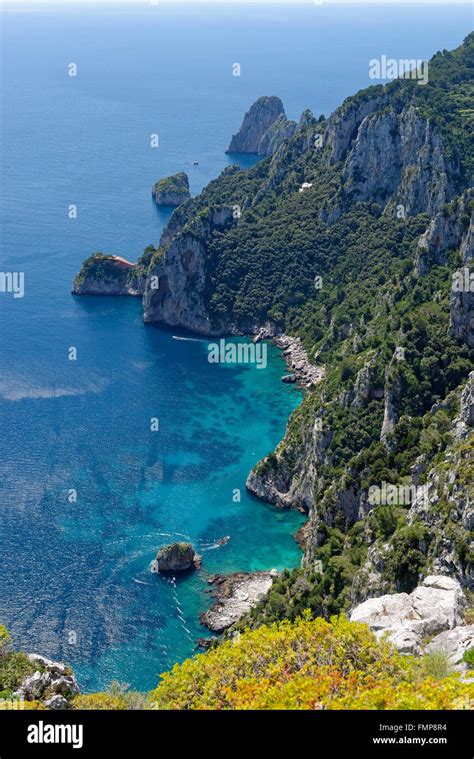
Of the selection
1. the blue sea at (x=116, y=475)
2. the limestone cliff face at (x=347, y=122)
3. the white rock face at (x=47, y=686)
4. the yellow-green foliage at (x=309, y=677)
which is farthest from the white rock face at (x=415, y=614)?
the limestone cliff face at (x=347, y=122)

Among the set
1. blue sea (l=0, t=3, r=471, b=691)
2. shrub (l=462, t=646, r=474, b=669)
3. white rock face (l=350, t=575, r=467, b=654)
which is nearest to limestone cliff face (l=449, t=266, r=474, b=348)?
blue sea (l=0, t=3, r=471, b=691)

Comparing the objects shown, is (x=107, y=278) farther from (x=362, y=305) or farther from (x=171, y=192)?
(x=171, y=192)

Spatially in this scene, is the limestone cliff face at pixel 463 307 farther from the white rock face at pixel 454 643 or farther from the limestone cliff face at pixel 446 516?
the white rock face at pixel 454 643

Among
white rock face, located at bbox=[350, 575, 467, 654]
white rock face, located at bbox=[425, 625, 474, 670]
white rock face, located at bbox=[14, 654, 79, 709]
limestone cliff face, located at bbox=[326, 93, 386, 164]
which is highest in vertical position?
limestone cliff face, located at bbox=[326, 93, 386, 164]

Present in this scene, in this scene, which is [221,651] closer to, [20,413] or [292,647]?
[292,647]

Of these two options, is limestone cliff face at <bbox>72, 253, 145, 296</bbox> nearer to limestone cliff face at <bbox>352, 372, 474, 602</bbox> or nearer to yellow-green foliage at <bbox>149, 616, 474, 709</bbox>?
limestone cliff face at <bbox>352, 372, 474, 602</bbox>

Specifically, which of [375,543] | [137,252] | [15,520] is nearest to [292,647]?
[375,543]
